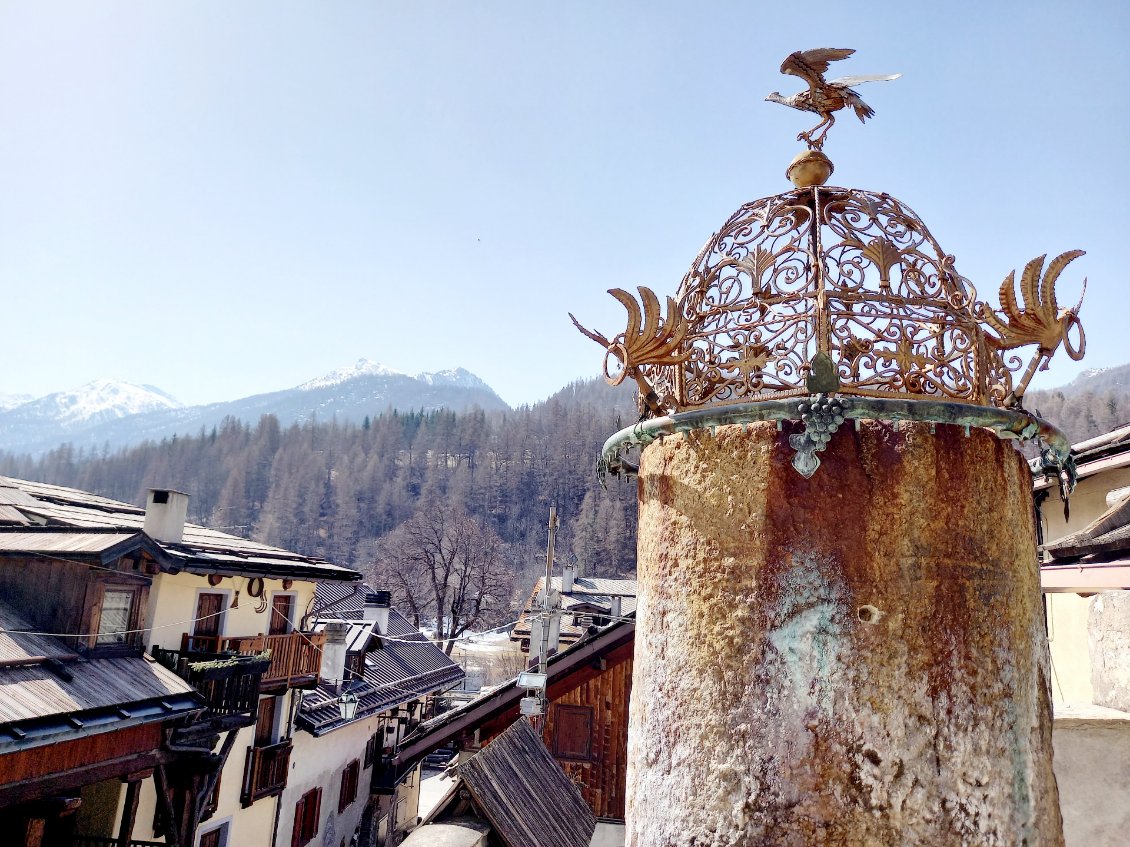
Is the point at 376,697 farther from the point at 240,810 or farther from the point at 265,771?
the point at 240,810

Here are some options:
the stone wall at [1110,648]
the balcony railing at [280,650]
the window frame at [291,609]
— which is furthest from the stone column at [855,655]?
the window frame at [291,609]

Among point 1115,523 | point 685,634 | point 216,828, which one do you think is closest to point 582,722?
point 216,828

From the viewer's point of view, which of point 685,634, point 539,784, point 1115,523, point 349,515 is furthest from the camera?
point 349,515

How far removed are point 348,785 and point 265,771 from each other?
6.83m

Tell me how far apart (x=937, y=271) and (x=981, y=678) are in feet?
6.55

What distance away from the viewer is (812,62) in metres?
4.08

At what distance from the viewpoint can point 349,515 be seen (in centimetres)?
10762

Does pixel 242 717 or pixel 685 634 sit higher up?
pixel 685 634

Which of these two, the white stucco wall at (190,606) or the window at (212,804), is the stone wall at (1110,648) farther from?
the window at (212,804)

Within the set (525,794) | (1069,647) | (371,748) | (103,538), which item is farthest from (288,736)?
(1069,647)

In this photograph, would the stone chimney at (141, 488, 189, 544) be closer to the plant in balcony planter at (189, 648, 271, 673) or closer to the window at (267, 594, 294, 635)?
the plant in balcony planter at (189, 648, 271, 673)

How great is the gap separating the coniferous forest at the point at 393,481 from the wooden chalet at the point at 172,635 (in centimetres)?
6227

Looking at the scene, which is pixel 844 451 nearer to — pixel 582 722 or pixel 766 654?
pixel 766 654

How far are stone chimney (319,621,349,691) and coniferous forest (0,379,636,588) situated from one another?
58357 mm
